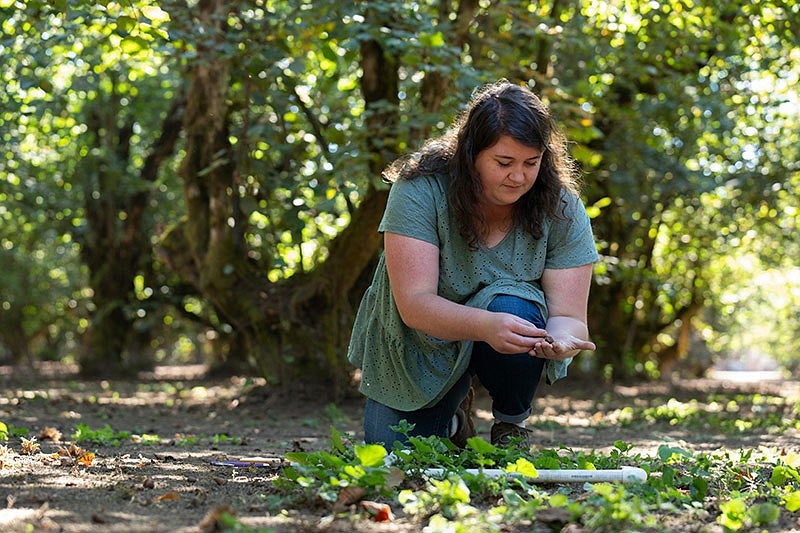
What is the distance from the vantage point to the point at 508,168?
3.31m

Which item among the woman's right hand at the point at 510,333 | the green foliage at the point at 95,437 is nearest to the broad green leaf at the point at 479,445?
the woman's right hand at the point at 510,333

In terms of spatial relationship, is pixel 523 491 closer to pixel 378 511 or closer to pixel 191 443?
pixel 378 511

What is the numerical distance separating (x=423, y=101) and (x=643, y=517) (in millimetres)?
4835

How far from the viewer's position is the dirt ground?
8.05 ft

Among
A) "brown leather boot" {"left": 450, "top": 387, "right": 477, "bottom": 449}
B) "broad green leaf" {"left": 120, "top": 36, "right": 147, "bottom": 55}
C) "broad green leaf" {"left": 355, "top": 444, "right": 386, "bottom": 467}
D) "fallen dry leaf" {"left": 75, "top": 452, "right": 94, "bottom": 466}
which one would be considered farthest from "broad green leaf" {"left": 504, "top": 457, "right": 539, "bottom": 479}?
"broad green leaf" {"left": 120, "top": 36, "right": 147, "bottom": 55}

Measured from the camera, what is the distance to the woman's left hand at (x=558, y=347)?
3.13 meters

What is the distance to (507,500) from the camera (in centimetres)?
253

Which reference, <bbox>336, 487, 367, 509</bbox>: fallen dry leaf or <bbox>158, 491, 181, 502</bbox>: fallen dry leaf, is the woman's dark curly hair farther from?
<bbox>158, 491, 181, 502</bbox>: fallen dry leaf

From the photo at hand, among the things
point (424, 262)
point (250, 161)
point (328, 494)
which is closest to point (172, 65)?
point (250, 161)

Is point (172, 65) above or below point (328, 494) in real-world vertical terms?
above

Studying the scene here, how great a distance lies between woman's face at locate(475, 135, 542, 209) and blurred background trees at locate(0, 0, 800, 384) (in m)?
1.96

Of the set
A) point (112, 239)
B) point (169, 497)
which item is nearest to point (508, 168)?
point (169, 497)

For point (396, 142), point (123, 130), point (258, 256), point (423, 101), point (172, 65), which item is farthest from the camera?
point (123, 130)

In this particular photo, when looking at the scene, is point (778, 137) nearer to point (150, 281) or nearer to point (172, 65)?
point (172, 65)
